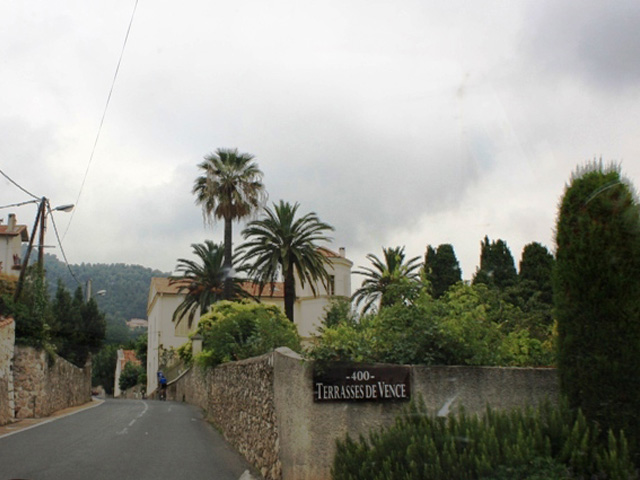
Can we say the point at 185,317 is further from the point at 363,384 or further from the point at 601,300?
the point at 601,300

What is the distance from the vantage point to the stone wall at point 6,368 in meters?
20.0

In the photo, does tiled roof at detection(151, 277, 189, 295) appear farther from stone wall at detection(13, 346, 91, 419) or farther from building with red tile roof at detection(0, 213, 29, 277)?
stone wall at detection(13, 346, 91, 419)

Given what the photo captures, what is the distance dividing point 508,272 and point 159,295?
38080 mm

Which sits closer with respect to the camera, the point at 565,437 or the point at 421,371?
the point at 565,437

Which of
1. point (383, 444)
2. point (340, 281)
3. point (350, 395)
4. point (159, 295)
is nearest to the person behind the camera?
point (383, 444)

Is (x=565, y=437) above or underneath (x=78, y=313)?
underneath

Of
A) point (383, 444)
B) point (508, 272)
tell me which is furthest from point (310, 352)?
point (508, 272)

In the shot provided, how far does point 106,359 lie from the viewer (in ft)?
289

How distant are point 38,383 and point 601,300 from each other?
22.5 m

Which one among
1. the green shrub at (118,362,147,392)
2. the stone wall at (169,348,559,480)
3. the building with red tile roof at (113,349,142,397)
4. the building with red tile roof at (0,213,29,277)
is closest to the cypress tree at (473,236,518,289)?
the stone wall at (169,348,559,480)

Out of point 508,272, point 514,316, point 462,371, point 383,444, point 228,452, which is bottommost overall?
point 228,452

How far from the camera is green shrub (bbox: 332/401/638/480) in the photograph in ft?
18.3

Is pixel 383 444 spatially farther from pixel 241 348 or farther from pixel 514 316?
pixel 241 348

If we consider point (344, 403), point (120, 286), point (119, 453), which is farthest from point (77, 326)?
point (120, 286)
